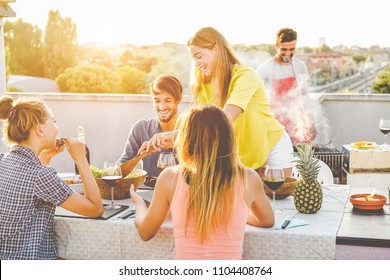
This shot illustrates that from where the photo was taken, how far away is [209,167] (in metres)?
1.62

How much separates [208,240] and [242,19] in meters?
5.59

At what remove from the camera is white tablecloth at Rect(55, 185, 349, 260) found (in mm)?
1721

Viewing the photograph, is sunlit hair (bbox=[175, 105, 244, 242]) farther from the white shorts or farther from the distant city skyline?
the distant city skyline

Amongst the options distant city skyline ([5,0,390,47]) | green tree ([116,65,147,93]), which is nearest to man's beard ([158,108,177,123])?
distant city skyline ([5,0,390,47])

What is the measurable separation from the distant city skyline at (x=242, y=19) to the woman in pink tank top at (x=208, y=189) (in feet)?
12.2

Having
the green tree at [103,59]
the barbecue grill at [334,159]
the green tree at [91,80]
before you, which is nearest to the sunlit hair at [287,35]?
the barbecue grill at [334,159]

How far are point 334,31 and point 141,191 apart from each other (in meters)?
5.50

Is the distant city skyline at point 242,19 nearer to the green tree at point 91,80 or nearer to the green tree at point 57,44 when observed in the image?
the green tree at point 91,80

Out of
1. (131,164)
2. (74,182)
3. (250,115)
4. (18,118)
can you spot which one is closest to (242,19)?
(250,115)

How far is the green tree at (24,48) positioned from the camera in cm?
1258

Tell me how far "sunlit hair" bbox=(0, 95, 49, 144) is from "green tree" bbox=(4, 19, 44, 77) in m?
11.2

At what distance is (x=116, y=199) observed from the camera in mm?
2215
